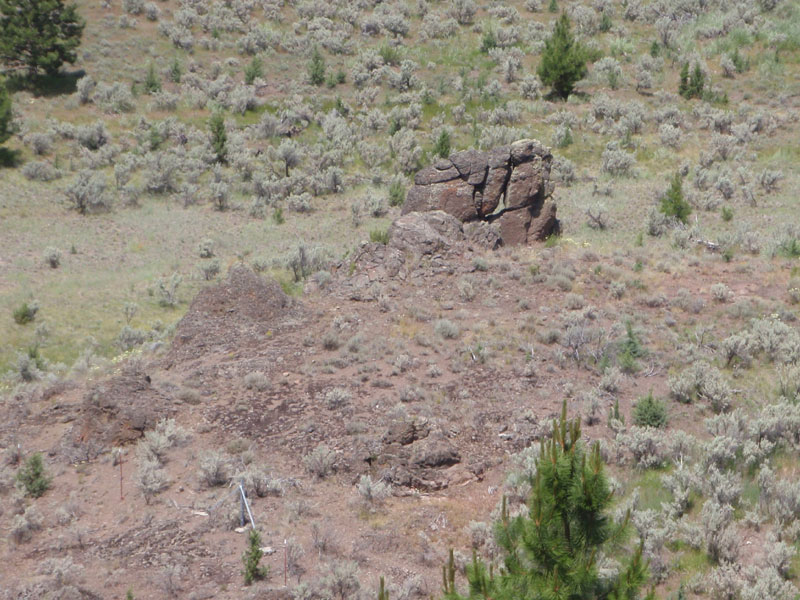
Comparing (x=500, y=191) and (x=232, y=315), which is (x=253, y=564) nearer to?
(x=232, y=315)

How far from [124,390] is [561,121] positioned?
75.7ft

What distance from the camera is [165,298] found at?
21.7m

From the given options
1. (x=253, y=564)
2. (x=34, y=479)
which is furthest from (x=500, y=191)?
(x=253, y=564)

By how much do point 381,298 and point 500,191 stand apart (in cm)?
605

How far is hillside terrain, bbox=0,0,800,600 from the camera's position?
10.7 m

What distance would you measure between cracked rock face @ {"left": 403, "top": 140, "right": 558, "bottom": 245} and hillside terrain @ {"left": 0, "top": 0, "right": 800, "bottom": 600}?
9 centimetres

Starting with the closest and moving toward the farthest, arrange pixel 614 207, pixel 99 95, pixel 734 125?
pixel 614 207 < pixel 734 125 < pixel 99 95

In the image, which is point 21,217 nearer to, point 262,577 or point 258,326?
point 258,326

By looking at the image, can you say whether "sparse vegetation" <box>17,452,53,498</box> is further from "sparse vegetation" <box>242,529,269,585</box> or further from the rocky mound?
the rocky mound

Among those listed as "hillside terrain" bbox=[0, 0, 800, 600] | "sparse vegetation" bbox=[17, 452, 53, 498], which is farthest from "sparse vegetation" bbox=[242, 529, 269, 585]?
"sparse vegetation" bbox=[17, 452, 53, 498]

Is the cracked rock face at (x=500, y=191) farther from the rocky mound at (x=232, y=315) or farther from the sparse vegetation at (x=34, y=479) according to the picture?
the sparse vegetation at (x=34, y=479)

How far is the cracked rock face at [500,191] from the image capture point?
2247cm

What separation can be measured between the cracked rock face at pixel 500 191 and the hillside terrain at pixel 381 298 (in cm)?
9

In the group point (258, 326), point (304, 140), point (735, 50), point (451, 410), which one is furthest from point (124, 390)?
point (735, 50)
